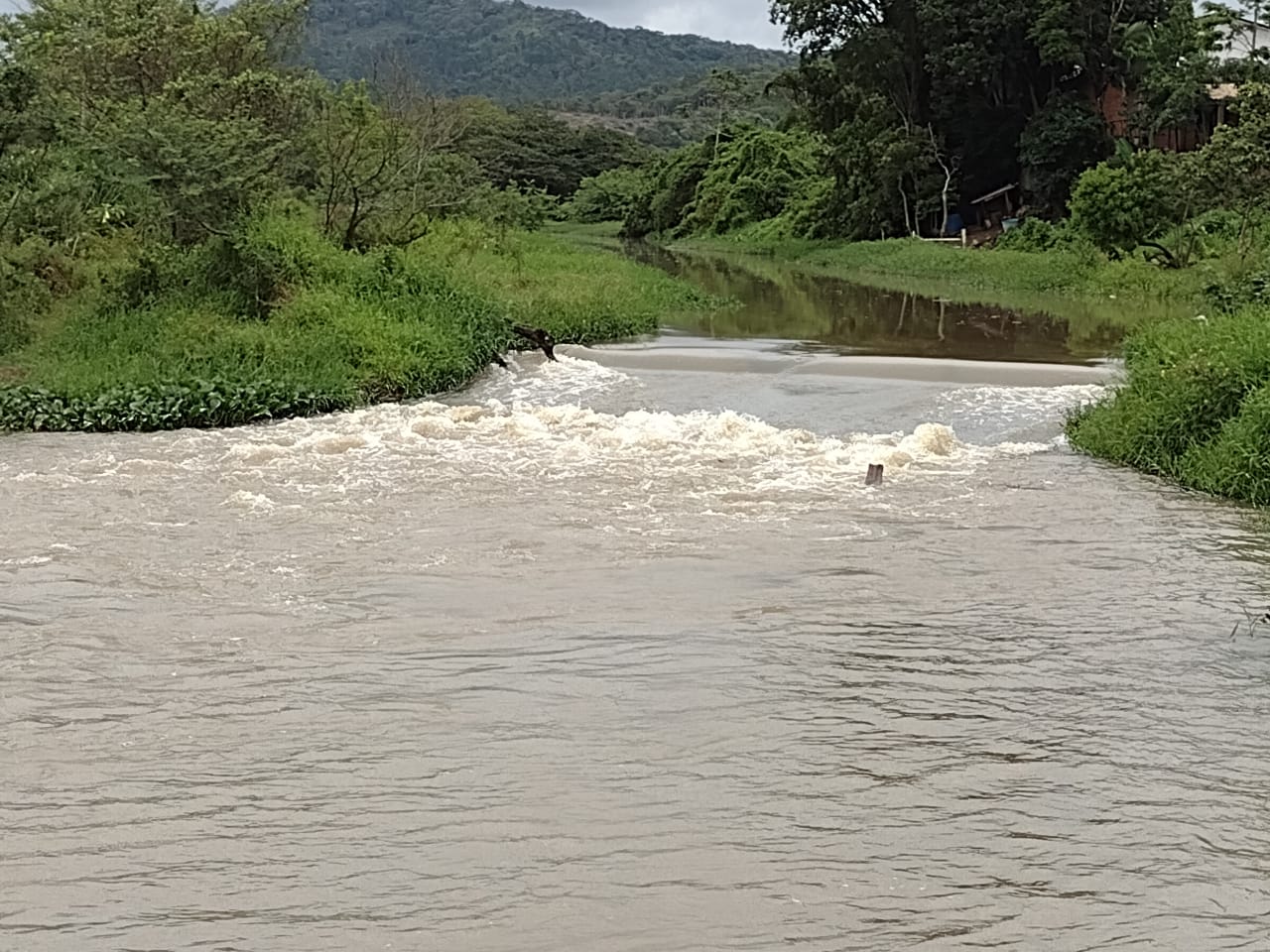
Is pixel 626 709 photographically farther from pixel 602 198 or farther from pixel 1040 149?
pixel 602 198

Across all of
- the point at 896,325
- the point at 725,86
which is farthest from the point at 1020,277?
the point at 725,86

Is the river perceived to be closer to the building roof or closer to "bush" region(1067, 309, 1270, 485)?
"bush" region(1067, 309, 1270, 485)

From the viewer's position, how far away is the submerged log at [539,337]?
1806 centimetres

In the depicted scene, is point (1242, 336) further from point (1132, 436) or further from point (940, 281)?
point (940, 281)

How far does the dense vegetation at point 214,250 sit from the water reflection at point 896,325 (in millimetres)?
2329

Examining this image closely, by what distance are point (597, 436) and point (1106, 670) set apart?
6.59 m

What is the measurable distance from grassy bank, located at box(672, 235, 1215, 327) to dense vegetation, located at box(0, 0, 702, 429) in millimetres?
8404

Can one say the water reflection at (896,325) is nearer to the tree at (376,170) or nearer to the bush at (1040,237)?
the tree at (376,170)

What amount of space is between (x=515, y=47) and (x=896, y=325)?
526ft

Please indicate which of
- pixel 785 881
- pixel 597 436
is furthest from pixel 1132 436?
pixel 785 881

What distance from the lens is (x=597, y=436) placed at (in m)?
12.6

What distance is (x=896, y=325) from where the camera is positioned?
23234 mm

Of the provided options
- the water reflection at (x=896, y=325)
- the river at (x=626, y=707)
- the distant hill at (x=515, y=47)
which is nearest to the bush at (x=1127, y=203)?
the water reflection at (x=896, y=325)

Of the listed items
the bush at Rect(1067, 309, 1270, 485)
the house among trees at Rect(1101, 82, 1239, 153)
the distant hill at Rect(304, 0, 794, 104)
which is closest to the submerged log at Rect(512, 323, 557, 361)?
the bush at Rect(1067, 309, 1270, 485)
